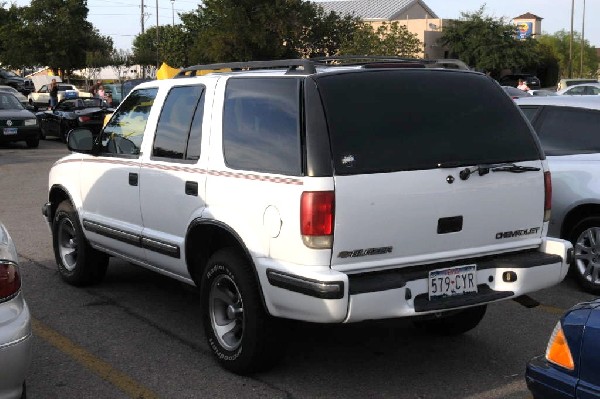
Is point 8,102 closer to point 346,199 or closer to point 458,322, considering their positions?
point 458,322

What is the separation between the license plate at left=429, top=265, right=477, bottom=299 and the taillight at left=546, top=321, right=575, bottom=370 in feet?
3.34

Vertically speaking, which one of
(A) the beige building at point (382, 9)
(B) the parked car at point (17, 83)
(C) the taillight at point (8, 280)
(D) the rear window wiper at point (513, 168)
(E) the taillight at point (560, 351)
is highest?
(A) the beige building at point (382, 9)

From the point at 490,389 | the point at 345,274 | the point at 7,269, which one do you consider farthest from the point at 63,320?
the point at 490,389

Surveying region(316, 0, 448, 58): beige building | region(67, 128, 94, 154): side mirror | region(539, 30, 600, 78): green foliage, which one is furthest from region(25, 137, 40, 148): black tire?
region(539, 30, 600, 78): green foliage

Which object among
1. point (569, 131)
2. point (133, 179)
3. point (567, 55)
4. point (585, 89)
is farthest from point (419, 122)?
point (567, 55)

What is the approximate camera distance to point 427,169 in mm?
4391

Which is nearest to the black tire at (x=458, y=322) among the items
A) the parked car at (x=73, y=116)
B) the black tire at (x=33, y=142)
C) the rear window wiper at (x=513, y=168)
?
the rear window wiper at (x=513, y=168)

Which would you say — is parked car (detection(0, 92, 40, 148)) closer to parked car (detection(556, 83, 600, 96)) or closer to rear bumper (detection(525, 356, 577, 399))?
parked car (detection(556, 83, 600, 96))

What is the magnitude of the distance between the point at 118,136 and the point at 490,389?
11.6 ft

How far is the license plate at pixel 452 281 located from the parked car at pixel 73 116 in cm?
1861

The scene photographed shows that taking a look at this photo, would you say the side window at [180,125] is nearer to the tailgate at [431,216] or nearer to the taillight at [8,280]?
the tailgate at [431,216]

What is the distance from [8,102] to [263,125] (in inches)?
768

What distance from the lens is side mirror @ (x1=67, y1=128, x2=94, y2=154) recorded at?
651 centimetres

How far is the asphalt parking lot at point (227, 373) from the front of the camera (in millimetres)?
4648
